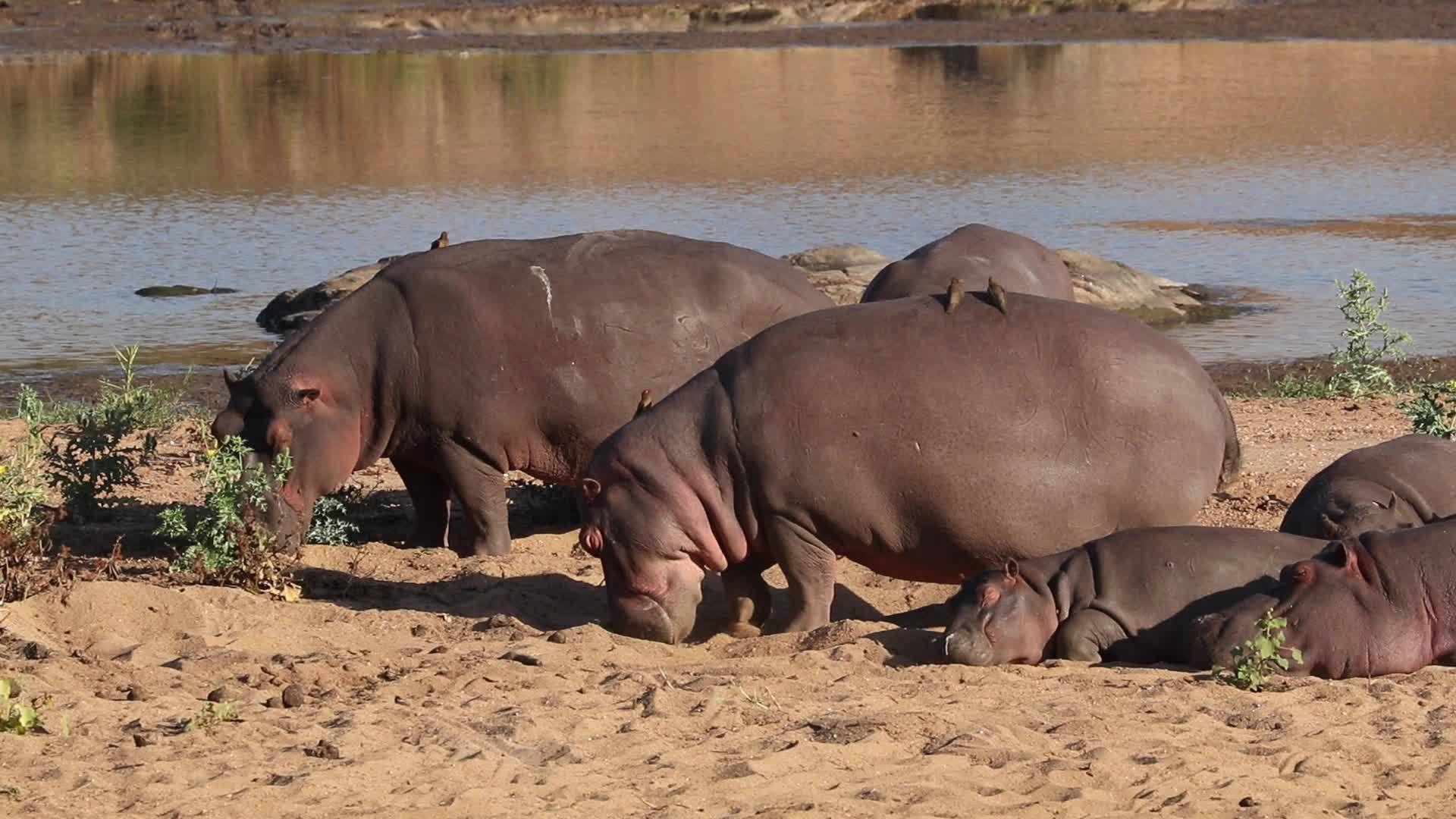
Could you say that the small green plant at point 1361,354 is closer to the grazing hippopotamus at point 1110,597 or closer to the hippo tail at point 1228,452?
the hippo tail at point 1228,452

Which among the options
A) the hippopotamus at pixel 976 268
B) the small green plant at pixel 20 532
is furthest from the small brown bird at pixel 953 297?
the small green plant at pixel 20 532

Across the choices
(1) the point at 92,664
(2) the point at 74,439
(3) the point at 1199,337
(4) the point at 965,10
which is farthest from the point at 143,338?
(4) the point at 965,10

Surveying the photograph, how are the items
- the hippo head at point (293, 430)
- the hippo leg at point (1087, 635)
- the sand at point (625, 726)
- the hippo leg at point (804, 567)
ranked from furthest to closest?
1. the hippo head at point (293, 430)
2. the hippo leg at point (804, 567)
3. the hippo leg at point (1087, 635)
4. the sand at point (625, 726)

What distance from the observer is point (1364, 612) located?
23.7 ft

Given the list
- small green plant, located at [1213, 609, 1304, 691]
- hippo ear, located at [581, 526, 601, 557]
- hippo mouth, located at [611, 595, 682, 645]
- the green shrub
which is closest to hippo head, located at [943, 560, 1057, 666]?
small green plant, located at [1213, 609, 1304, 691]

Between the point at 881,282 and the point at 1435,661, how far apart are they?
16.4ft

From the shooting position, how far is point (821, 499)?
7.71m

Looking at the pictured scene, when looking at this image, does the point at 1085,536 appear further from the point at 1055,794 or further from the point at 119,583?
the point at 119,583

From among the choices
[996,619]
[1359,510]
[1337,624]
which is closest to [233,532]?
[996,619]

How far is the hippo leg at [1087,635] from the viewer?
24.7 feet

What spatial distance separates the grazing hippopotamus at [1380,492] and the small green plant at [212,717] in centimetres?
429

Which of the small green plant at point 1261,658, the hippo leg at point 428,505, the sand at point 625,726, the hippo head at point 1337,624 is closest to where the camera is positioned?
the sand at point 625,726

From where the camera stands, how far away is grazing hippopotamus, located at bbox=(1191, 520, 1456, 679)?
23.6 ft

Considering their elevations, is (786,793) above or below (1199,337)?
above
